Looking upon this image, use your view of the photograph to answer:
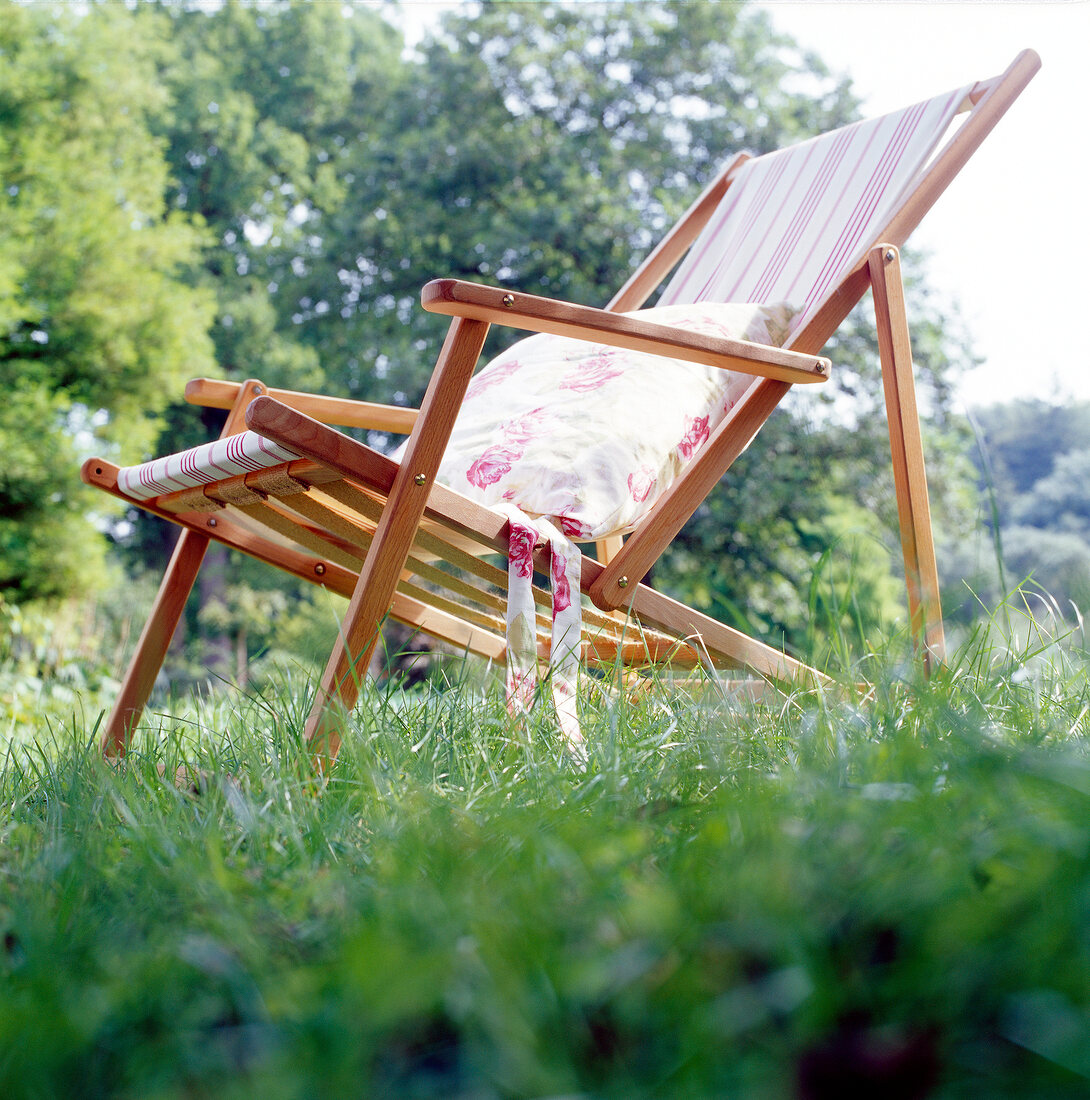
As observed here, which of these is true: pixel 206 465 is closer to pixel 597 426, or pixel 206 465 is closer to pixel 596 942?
pixel 597 426

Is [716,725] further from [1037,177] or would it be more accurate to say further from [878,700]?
[1037,177]

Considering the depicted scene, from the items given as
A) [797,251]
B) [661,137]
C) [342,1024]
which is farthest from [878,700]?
[661,137]

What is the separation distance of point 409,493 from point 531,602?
236 millimetres

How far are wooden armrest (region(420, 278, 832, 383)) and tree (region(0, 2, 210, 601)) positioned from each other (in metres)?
5.09

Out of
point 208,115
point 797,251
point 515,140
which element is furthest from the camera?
point 208,115

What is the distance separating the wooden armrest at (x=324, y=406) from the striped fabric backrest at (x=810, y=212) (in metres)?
0.78

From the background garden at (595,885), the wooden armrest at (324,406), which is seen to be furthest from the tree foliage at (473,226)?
the background garden at (595,885)

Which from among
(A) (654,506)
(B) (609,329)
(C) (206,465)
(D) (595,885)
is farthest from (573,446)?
(D) (595,885)

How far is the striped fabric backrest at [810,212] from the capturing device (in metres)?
1.83

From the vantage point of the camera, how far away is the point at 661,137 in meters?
8.92

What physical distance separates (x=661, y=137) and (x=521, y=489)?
8.35 meters

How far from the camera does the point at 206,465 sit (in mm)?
1331

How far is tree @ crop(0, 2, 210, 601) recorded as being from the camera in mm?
5629

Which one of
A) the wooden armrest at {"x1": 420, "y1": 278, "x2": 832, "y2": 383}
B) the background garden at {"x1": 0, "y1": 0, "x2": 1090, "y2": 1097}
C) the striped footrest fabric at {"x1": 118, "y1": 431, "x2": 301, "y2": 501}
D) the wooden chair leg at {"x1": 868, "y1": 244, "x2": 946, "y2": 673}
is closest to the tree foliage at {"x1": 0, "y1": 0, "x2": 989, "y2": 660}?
the striped footrest fabric at {"x1": 118, "y1": 431, "x2": 301, "y2": 501}
